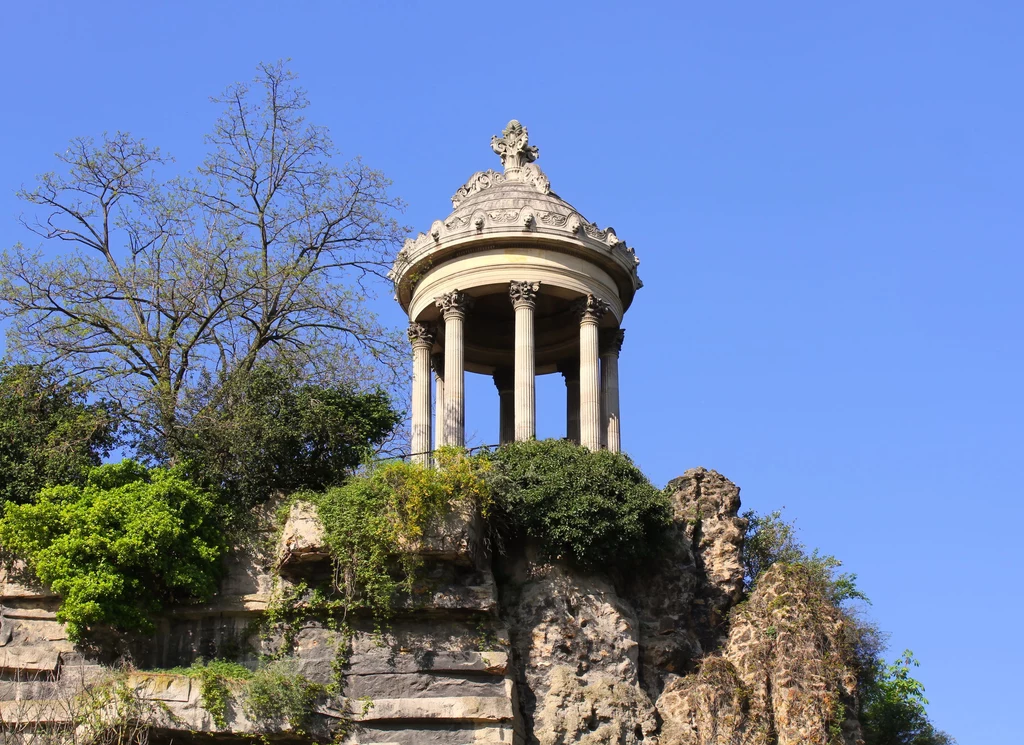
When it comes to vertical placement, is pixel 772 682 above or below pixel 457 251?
below

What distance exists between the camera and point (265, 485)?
36.2m

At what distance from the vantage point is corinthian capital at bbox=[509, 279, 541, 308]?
4012cm

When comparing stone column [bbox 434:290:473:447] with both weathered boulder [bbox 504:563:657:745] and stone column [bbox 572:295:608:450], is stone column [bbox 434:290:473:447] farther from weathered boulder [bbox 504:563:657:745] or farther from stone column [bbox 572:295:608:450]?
weathered boulder [bbox 504:563:657:745]

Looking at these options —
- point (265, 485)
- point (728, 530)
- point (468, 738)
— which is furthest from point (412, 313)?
point (468, 738)

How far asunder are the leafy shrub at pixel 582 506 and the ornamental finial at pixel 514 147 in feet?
37.1

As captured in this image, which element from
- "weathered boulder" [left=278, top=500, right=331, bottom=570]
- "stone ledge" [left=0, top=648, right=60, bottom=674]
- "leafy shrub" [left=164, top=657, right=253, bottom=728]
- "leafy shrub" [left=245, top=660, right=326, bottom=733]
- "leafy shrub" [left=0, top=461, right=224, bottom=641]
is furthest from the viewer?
"weathered boulder" [left=278, top=500, right=331, bottom=570]

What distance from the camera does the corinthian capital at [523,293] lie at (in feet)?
132

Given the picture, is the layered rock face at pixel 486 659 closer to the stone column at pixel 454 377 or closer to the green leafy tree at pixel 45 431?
the green leafy tree at pixel 45 431

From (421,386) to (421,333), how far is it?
5.20 feet

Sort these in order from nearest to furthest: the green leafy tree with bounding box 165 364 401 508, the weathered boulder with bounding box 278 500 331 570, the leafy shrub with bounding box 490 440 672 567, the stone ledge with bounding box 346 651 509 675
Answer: the stone ledge with bounding box 346 651 509 675, the weathered boulder with bounding box 278 500 331 570, the leafy shrub with bounding box 490 440 672 567, the green leafy tree with bounding box 165 364 401 508

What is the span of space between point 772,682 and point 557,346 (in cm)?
1340

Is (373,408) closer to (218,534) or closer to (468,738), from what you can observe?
(218,534)

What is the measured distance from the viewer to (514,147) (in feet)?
145

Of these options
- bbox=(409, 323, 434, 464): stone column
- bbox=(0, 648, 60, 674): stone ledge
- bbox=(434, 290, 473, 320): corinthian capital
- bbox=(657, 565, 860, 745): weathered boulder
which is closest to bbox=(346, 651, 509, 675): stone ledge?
bbox=(657, 565, 860, 745): weathered boulder
